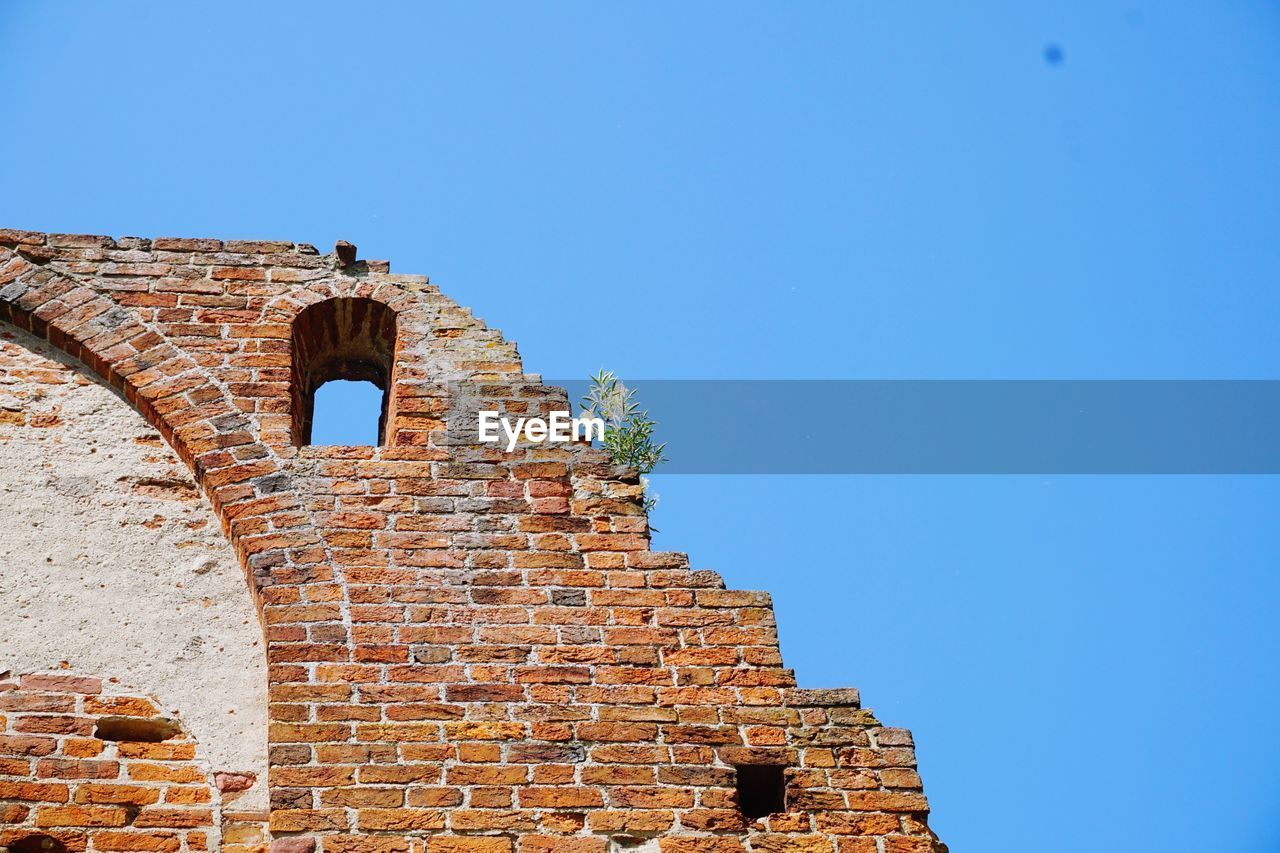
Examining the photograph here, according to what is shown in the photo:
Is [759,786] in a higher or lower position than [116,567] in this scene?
lower

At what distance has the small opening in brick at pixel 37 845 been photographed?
4.50 m

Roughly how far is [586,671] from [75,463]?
2254 millimetres

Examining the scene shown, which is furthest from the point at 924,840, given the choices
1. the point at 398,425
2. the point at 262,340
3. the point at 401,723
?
the point at 262,340

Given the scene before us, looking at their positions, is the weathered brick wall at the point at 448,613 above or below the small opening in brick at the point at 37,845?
above

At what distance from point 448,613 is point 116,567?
1.30 m

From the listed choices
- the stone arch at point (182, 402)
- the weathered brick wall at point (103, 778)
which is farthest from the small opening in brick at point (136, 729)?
the stone arch at point (182, 402)

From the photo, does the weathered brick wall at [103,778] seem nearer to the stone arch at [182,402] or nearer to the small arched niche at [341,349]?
the stone arch at [182,402]

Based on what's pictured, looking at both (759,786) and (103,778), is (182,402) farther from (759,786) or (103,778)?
(759,786)

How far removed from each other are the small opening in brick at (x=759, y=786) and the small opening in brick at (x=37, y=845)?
2.21 m

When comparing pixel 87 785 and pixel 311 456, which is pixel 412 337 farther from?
pixel 87 785

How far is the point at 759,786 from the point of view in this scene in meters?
4.82

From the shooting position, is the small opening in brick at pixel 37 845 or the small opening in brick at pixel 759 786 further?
the small opening in brick at pixel 759 786

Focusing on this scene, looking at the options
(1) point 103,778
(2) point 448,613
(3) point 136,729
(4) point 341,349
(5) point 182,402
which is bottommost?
(1) point 103,778

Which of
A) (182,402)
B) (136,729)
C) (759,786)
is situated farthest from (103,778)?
(759,786)
